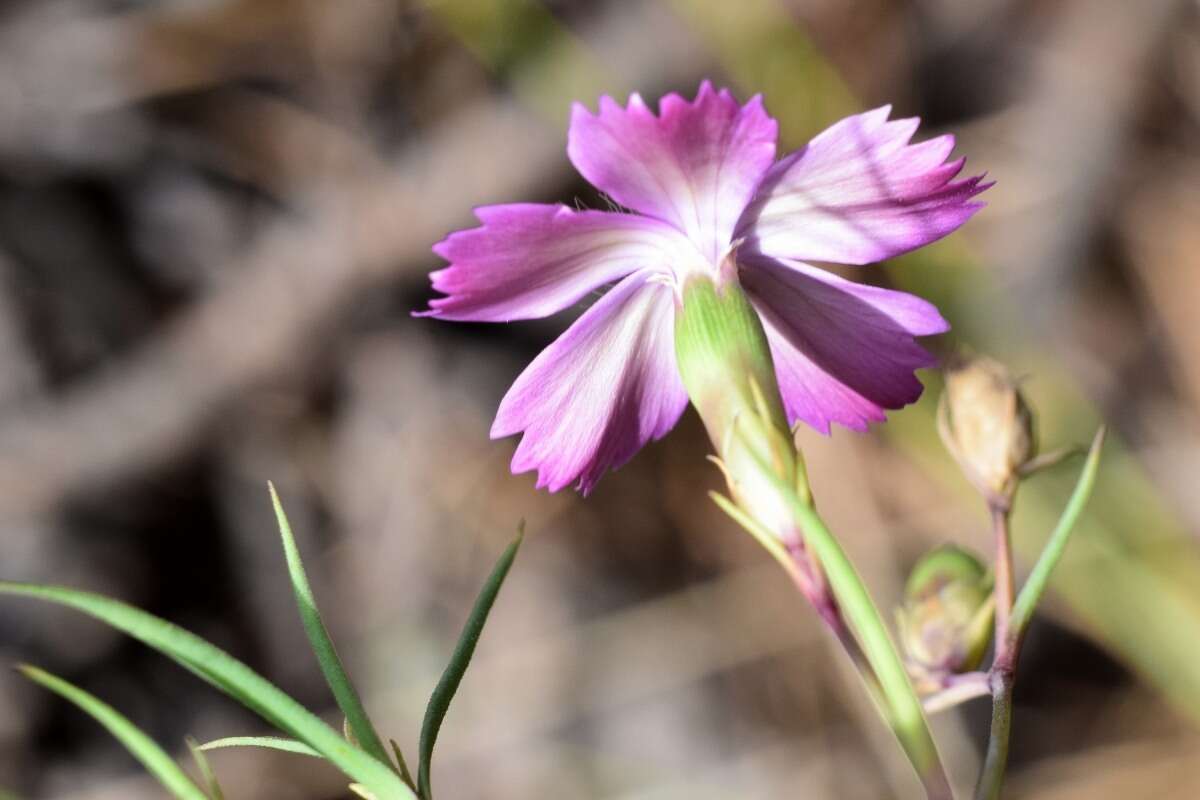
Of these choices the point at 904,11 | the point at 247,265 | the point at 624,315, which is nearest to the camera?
the point at 624,315

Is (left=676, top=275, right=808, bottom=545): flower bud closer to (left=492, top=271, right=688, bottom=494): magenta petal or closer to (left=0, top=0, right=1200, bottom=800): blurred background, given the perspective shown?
(left=492, top=271, right=688, bottom=494): magenta petal

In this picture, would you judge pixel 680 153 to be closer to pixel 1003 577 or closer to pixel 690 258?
pixel 690 258

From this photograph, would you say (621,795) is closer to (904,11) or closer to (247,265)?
→ (247,265)

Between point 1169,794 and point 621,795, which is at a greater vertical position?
point 621,795

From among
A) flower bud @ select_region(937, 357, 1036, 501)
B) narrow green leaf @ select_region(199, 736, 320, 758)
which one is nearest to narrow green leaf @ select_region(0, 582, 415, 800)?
narrow green leaf @ select_region(199, 736, 320, 758)

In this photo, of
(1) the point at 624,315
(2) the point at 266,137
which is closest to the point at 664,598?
(2) the point at 266,137

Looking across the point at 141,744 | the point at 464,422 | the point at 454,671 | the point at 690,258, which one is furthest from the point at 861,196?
the point at 464,422

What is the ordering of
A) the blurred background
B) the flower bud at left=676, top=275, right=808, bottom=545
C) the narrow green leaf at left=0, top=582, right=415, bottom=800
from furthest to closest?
the blurred background
the flower bud at left=676, top=275, right=808, bottom=545
the narrow green leaf at left=0, top=582, right=415, bottom=800
